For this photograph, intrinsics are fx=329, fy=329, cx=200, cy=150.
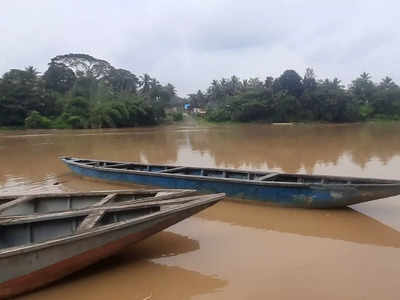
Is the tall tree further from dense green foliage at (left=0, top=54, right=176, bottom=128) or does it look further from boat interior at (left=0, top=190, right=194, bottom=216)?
boat interior at (left=0, top=190, right=194, bottom=216)

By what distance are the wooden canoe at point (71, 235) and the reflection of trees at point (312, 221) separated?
5.93 ft

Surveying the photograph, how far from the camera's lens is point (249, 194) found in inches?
259

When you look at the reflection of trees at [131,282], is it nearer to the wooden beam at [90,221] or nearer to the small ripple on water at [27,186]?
the wooden beam at [90,221]

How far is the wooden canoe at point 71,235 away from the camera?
3.31m

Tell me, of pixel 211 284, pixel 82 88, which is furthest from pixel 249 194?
pixel 82 88

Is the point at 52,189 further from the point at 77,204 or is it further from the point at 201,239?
the point at 201,239

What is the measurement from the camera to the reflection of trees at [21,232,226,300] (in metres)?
3.65

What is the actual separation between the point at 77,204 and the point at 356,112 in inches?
2101

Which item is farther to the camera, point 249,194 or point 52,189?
point 52,189

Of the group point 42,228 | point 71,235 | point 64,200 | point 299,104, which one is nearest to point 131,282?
point 71,235

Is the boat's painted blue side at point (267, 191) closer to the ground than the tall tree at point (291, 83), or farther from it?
closer to the ground

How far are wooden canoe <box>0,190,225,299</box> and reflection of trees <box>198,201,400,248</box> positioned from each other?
181 centimetres

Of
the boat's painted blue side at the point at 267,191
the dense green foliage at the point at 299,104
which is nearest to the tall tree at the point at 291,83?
the dense green foliage at the point at 299,104

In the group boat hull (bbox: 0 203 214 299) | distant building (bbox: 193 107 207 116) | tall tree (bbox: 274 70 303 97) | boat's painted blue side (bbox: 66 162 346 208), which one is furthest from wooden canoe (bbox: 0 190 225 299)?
distant building (bbox: 193 107 207 116)
